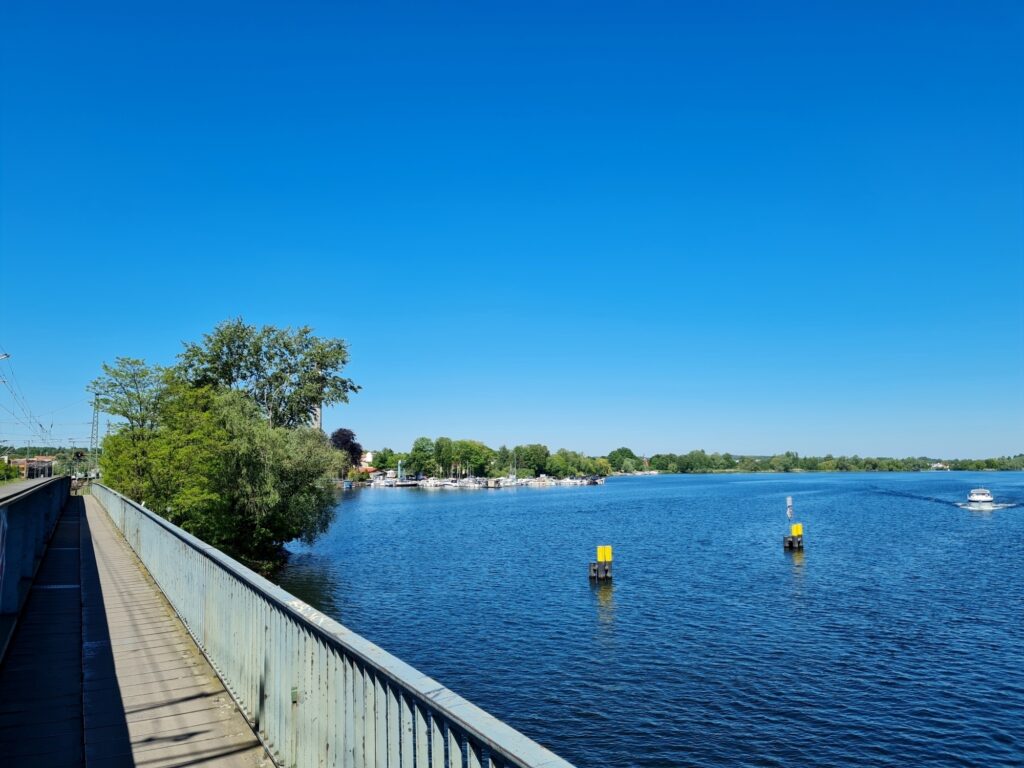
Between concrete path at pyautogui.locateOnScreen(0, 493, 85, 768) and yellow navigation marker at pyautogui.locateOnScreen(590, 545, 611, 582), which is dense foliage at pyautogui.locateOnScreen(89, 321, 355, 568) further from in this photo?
concrete path at pyautogui.locateOnScreen(0, 493, 85, 768)

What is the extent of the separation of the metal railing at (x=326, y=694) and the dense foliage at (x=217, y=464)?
2431cm

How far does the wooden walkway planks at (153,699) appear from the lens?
5.25 meters

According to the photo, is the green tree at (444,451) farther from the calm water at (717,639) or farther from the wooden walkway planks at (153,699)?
the wooden walkway planks at (153,699)

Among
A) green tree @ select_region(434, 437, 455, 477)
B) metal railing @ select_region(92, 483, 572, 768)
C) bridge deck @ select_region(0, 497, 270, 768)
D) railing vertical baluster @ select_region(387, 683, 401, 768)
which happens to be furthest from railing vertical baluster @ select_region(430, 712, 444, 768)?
green tree @ select_region(434, 437, 455, 477)

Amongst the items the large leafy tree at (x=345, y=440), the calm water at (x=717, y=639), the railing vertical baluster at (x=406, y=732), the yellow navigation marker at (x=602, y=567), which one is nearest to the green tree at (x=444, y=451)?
the large leafy tree at (x=345, y=440)

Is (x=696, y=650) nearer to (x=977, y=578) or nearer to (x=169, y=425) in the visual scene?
(x=977, y=578)

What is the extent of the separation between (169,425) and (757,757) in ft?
93.0

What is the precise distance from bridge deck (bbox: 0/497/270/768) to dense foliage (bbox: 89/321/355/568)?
19794 millimetres

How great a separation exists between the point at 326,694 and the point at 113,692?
12.3ft

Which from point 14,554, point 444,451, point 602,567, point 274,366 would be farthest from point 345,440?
point 444,451

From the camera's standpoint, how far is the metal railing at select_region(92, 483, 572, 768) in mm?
2861

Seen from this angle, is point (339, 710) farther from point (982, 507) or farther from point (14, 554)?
point (982, 507)

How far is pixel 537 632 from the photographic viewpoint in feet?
84.9

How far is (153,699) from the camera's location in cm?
640
